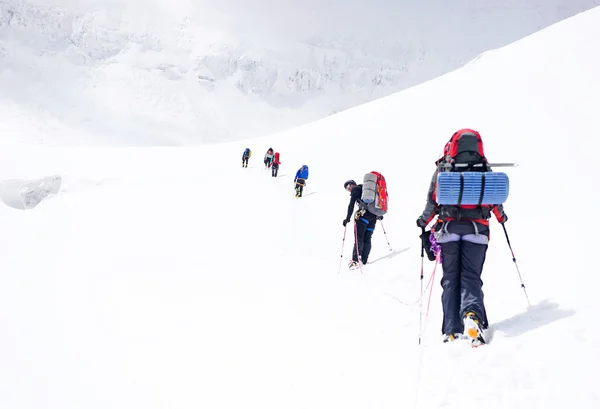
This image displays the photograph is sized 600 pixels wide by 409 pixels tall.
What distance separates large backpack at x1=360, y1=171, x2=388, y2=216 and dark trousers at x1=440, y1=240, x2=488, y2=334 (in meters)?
4.24

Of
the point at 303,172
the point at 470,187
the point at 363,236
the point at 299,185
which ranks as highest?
the point at 303,172

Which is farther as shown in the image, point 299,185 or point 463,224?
point 299,185

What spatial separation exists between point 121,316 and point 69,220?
718 inches

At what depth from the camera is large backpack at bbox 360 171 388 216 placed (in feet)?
29.2

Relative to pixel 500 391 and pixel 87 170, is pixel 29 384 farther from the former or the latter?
pixel 87 170

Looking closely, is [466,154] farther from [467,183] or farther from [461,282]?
[461,282]

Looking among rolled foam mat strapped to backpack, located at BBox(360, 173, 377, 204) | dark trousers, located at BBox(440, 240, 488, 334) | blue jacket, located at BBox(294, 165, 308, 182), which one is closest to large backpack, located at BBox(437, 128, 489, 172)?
dark trousers, located at BBox(440, 240, 488, 334)

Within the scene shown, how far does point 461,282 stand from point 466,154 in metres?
1.52

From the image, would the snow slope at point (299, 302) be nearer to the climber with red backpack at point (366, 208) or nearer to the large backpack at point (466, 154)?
the climber with red backpack at point (366, 208)

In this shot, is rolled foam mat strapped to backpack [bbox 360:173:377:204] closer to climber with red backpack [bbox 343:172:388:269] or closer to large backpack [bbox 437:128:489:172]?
climber with red backpack [bbox 343:172:388:269]

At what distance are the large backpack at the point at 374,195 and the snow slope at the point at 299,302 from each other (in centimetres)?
134

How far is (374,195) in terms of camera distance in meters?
8.89

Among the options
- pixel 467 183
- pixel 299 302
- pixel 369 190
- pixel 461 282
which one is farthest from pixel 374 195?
pixel 467 183

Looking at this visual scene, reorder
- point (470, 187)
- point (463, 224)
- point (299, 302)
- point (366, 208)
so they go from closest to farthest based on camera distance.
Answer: point (470, 187)
point (463, 224)
point (299, 302)
point (366, 208)
